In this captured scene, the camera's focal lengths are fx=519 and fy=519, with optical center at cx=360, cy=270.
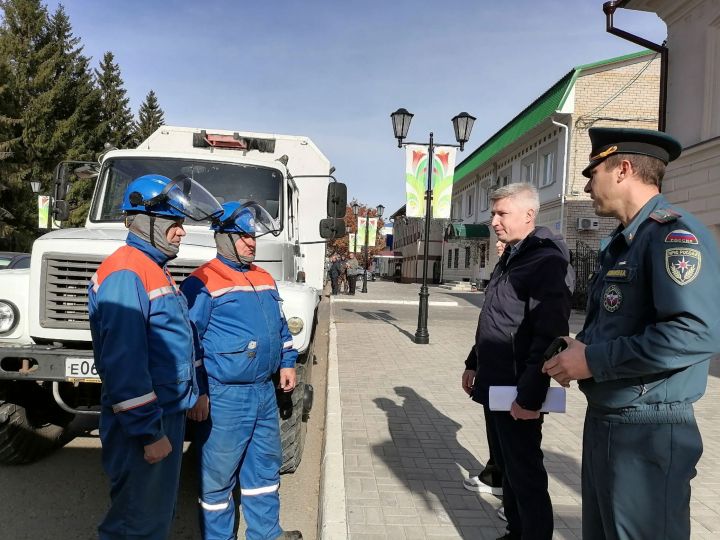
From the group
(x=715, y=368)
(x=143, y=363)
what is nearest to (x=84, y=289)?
(x=143, y=363)

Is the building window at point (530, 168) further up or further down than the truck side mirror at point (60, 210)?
further up

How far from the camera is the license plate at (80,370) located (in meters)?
3.42

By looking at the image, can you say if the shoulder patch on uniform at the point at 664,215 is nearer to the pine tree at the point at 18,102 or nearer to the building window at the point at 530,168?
the building window at the point at 530,168

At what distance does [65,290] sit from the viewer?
3633mm

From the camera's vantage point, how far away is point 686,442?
170 centimetres

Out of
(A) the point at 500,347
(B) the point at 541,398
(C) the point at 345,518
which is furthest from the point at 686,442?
(C) the point at 345,518

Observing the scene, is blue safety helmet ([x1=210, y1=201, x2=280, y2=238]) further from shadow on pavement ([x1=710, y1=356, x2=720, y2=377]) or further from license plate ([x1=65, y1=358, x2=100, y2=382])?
shadow on pavement ([x1=710, y1=356, x2=720, y2=377])

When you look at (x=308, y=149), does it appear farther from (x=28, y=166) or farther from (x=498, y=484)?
(x=28, y=166)

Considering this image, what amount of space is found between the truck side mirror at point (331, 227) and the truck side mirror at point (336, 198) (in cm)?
7

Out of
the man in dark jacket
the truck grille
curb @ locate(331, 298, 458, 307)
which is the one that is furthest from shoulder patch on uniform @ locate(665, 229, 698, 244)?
curb @ locate(331, 298, 458, 307)

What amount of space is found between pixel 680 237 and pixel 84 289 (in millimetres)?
3580

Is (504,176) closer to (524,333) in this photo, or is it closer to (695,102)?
(695,102)

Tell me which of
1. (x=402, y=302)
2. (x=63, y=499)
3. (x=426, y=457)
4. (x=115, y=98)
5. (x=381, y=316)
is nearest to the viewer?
(x=63, y=499)

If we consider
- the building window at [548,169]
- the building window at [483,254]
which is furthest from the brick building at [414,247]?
the building window at [548,169]
